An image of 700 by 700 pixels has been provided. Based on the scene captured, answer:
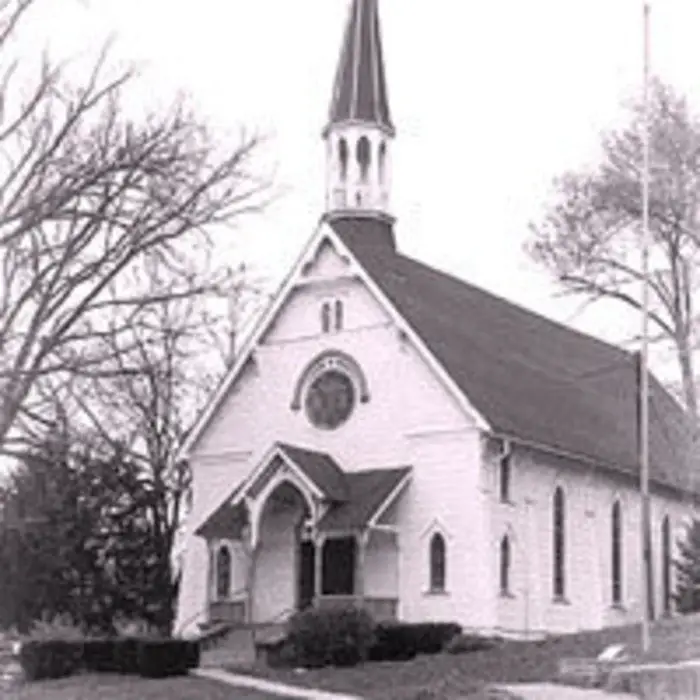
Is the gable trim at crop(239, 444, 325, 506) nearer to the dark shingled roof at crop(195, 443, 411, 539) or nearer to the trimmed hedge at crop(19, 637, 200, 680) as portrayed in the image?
the dark shingled roof at crop(195, 443, 411, 539)

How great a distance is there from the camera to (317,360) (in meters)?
40.4

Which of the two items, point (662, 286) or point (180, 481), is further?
point (180, 481)

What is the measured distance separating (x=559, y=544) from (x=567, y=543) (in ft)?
0.78

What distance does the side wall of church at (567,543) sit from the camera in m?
37.6

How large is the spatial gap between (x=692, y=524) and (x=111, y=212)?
78.3 ft

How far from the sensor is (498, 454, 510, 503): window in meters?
37.7

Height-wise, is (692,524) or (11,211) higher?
(11,211)

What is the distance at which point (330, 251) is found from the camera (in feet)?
133

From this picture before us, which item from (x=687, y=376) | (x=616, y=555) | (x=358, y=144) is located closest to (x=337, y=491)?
(x=687, y=376)

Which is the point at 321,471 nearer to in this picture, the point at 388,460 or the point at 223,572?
the point at 388,460

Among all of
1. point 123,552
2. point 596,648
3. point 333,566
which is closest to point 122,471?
point 123,552

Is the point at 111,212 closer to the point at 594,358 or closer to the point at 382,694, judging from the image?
the point at 382,694

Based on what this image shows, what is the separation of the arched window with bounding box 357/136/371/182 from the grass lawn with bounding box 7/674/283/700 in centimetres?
1683

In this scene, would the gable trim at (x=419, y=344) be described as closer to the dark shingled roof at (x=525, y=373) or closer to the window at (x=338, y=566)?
the dark shingled roof at (x=525, y=373)
